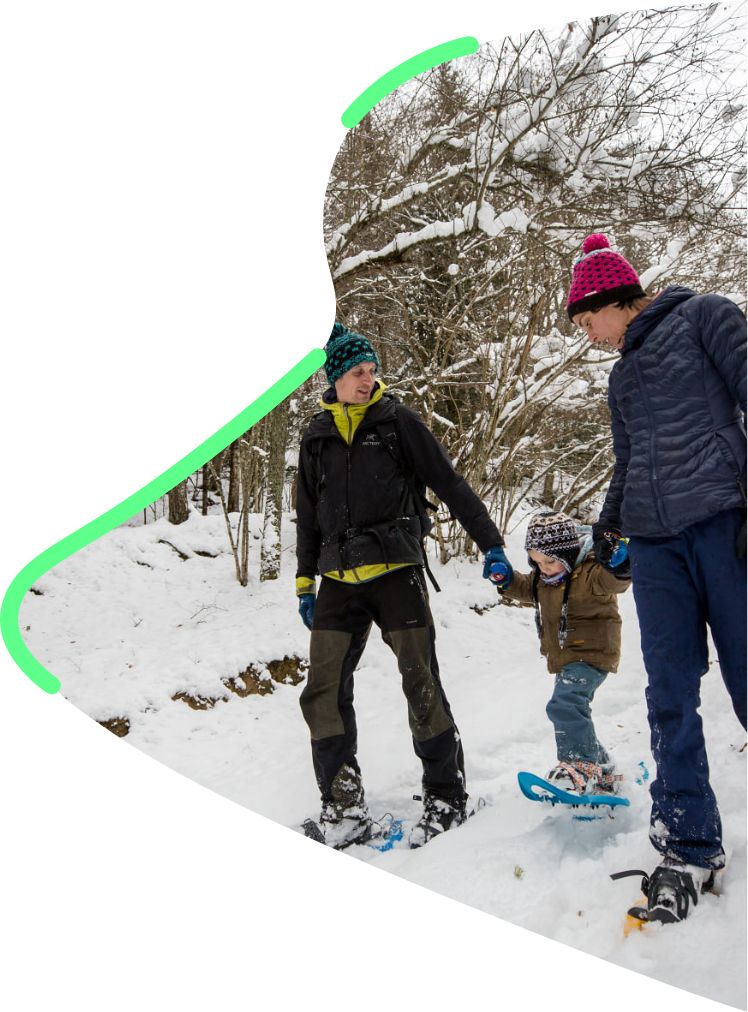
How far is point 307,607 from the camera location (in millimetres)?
2238

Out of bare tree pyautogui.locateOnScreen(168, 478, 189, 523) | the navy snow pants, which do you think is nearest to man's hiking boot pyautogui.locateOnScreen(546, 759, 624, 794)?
the navy snow pants

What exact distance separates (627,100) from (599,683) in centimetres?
127

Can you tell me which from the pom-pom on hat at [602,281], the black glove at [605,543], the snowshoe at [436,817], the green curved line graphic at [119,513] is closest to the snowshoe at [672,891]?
the snowshoe at [436,817]

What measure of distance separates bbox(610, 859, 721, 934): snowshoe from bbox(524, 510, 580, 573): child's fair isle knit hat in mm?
654

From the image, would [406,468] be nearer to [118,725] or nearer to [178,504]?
[178,504]

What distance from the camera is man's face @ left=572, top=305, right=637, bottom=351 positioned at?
171 centimetres

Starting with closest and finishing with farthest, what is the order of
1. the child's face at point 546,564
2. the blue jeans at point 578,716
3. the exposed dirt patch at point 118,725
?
1. the blue jeans at point 578,716
2. the child's face at point 546,564
3. the exposed dirt patch at point 118,725

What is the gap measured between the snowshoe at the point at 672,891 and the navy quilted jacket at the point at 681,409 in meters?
0.67

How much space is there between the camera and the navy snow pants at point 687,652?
5.34 ft

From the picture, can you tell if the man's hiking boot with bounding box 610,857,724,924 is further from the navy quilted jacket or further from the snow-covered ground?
the navy quilted jacket

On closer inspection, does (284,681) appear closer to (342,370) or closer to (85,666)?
(85,666)

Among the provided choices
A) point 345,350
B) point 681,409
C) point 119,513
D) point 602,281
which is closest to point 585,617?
point 681,409

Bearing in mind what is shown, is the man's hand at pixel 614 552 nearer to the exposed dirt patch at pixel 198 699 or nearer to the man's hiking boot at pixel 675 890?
the man's hiking boot at pixel 675 890

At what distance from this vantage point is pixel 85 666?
2246 millimetres
